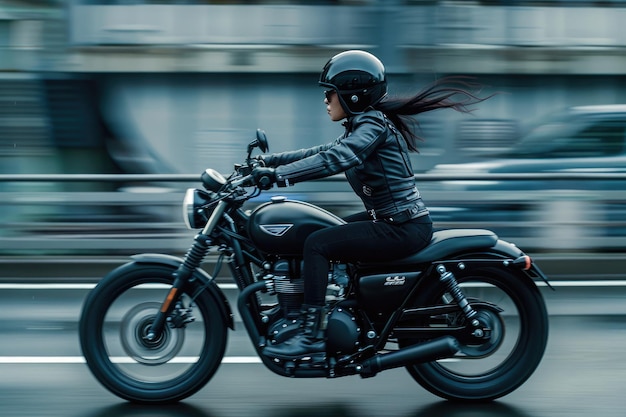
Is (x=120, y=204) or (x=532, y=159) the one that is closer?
(x=120, y=204)

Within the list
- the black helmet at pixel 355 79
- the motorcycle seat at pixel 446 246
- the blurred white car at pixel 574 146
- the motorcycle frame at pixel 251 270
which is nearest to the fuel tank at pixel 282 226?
the motorcycle frame at pixel 251 270

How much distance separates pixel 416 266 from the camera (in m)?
5.03

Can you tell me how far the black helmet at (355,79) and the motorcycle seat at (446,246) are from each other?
2.48 feet

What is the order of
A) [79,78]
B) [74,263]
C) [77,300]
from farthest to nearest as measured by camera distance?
1. [79,78]
2. [74,263]
3. [77,300]

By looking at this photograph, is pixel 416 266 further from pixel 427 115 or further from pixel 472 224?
pixel 427 115

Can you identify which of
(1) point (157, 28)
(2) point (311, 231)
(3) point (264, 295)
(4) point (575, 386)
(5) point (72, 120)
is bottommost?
(4) point (575, 386)

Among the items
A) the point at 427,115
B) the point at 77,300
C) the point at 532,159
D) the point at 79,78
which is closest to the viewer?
the point at 77,300

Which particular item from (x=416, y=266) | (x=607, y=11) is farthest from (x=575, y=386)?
(x=607, y=11)

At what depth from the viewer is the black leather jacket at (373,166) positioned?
4.75 metres

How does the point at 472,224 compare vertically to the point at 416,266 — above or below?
above

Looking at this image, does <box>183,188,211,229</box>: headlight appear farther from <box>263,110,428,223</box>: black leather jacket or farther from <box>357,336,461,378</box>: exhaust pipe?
<box>357,336,461,378</box>: exhaust pipe

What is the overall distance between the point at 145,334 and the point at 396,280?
4.16ft

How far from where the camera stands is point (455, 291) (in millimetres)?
5020

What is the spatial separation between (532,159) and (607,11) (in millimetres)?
5265
